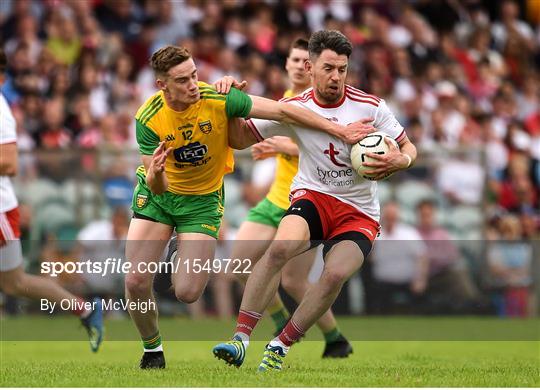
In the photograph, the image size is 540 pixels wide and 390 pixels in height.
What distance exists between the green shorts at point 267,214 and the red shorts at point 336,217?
1.83 m

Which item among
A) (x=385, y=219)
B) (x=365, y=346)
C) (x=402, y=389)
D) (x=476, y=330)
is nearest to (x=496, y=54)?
(x=385, y=219)

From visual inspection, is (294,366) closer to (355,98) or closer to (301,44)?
(355,98)

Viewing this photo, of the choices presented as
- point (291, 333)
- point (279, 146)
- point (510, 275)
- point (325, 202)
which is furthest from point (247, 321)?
point (510, 275)

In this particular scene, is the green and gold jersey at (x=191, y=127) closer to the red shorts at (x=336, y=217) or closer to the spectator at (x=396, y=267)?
the red shorts at (x=336, y=217)

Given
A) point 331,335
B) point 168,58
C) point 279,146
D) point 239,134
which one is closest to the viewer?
point 168,58

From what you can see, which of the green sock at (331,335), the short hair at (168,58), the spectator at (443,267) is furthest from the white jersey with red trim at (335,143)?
the spectator at (443,267)

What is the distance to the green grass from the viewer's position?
8.83 metres

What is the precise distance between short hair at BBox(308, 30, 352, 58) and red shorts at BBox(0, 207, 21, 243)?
10.7ft

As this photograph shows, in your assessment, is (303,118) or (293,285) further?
(293,285)

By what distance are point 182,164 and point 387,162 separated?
1659mm

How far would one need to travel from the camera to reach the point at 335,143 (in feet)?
32.4

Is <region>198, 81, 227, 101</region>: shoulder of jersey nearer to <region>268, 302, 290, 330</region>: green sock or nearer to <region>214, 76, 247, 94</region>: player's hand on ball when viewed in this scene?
<region>214, 76, 247, 94</region>: player's hand on ball

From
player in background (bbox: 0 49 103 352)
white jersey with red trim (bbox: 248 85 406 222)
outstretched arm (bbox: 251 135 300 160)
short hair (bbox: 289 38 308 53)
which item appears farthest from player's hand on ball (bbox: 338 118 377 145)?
player in background (bbox: 0 49 103 352)

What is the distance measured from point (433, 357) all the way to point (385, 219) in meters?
5.88
